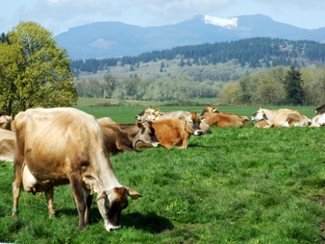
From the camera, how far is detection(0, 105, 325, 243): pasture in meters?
10.4

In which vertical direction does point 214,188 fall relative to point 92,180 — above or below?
below

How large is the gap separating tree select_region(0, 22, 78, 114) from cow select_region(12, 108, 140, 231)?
42001mm

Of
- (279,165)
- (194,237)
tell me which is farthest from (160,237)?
(279,165)

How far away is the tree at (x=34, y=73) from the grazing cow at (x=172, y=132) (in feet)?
101

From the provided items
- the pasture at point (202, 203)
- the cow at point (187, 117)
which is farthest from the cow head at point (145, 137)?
the cow at point (187, 117)

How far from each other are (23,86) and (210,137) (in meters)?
32.7

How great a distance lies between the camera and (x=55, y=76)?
5438 centimetres

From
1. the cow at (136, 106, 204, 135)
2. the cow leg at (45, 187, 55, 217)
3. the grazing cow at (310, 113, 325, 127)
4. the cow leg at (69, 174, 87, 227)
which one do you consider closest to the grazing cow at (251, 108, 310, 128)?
the grazing cow at (310, 113, 325, 127)

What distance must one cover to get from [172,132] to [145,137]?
1.18 m

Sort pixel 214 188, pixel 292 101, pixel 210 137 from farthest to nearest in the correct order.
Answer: pixel 292 101
pixel 210 137
pixel 214 188

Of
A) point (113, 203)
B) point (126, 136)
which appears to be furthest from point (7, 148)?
point (113, 203)

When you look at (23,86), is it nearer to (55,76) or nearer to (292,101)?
(55,76)

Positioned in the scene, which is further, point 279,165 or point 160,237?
point 279,165

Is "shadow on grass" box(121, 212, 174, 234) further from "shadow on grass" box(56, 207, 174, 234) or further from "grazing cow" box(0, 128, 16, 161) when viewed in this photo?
"grazing cow" box(0, 128, 16, 161)
